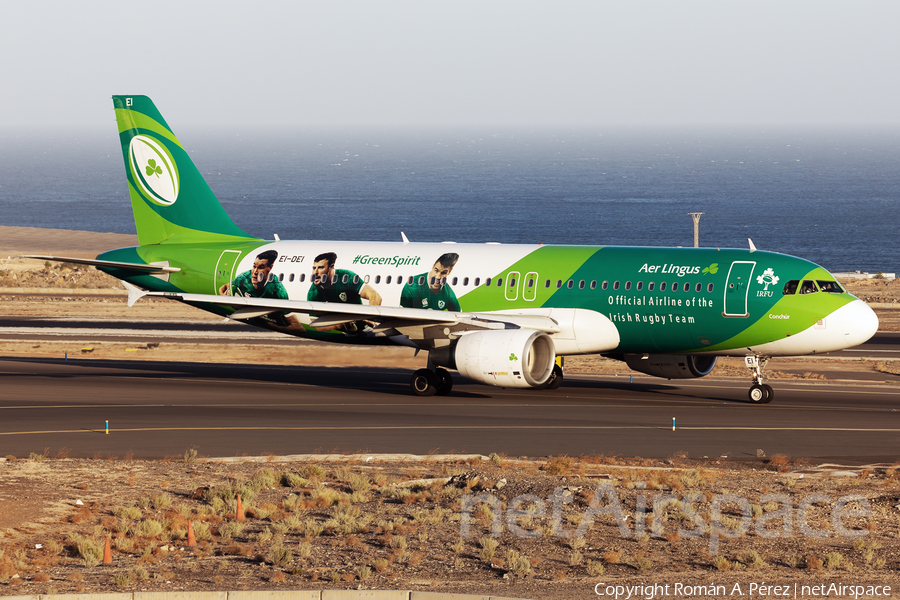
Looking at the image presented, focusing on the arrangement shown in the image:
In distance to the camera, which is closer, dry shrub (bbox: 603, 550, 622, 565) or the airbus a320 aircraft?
dry shrub (bbox: 603, 550, 622, 565)

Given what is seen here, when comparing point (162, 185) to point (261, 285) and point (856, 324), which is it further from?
point (856, 324)

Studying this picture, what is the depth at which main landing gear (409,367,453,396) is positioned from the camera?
1502 inches

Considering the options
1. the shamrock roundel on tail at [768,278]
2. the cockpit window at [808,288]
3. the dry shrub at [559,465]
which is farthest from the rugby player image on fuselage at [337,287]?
the dry shrub at [559,465]

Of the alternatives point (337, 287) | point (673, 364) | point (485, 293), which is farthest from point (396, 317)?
point (673, 364)

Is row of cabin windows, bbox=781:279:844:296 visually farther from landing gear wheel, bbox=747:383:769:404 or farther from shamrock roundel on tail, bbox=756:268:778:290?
landing gear wheel, bbox=747:383:769:404

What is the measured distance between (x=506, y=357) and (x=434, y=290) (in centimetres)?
528

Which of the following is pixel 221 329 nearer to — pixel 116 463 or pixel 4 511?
pixel 116 463

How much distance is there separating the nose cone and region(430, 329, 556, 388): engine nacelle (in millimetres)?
9052

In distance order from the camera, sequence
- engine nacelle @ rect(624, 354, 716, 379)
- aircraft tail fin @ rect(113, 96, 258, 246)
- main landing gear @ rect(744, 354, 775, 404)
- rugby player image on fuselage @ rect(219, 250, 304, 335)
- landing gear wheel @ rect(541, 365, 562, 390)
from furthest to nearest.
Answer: aircraft tail fin @ rect(113, 96, 258, 246)
rugby player image on fuselage @ rect(219, 250, 304, 335)
landing gear wheel @ rect(541, 365, 562, 390)
engine nacelle @ rect(624, 354, 716, 379)
main landing gear @ rect(744, 354, 775, 404)

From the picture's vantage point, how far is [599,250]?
3816 cm

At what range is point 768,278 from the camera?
34.8m

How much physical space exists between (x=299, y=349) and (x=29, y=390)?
11.8m

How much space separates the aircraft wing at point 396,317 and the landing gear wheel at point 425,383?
1445 mm

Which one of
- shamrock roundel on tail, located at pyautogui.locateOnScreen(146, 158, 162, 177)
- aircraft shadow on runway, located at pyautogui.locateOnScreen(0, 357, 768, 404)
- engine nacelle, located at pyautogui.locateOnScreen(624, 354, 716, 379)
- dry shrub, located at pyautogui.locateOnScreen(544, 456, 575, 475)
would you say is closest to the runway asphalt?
aircraft shadow on runway, located at pyautogui.locateOnScreen(0, 357, 768, 404)
